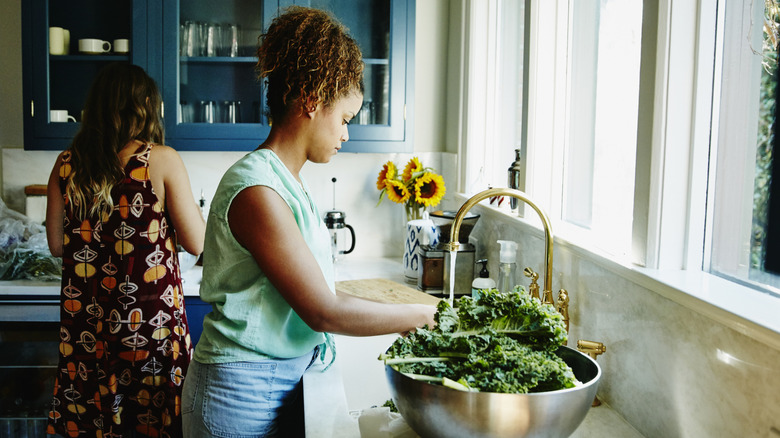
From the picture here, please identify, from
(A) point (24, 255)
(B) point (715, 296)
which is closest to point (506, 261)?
(B) point (715, 296)

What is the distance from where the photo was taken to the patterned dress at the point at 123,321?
1.82 m

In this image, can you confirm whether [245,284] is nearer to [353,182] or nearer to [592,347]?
[592,347]

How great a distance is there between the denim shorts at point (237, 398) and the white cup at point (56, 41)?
1919 millimetres

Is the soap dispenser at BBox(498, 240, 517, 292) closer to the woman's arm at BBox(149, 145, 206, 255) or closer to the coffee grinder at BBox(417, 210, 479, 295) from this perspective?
the coffee grinder at BBox(417, 210, 479, 295)

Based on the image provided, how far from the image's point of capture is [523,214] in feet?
6.30

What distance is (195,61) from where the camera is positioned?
2.65 metres

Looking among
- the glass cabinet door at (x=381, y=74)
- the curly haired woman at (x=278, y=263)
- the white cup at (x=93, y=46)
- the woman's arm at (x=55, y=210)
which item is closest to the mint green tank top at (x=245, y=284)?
the curly haired woman at (x=278, y=263)

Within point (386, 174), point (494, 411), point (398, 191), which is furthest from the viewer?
point (386, 174)

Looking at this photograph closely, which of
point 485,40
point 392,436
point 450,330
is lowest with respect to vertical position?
point 392,436

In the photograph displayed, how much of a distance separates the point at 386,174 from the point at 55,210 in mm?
1344

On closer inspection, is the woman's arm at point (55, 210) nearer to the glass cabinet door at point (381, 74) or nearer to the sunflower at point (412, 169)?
the glass cabinet door at point (381, 74)

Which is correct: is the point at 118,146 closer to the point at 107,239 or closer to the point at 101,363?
the point at 107,239

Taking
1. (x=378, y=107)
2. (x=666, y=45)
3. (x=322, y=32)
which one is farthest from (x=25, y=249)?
(x=666, y=45)

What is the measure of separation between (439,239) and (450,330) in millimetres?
1347
